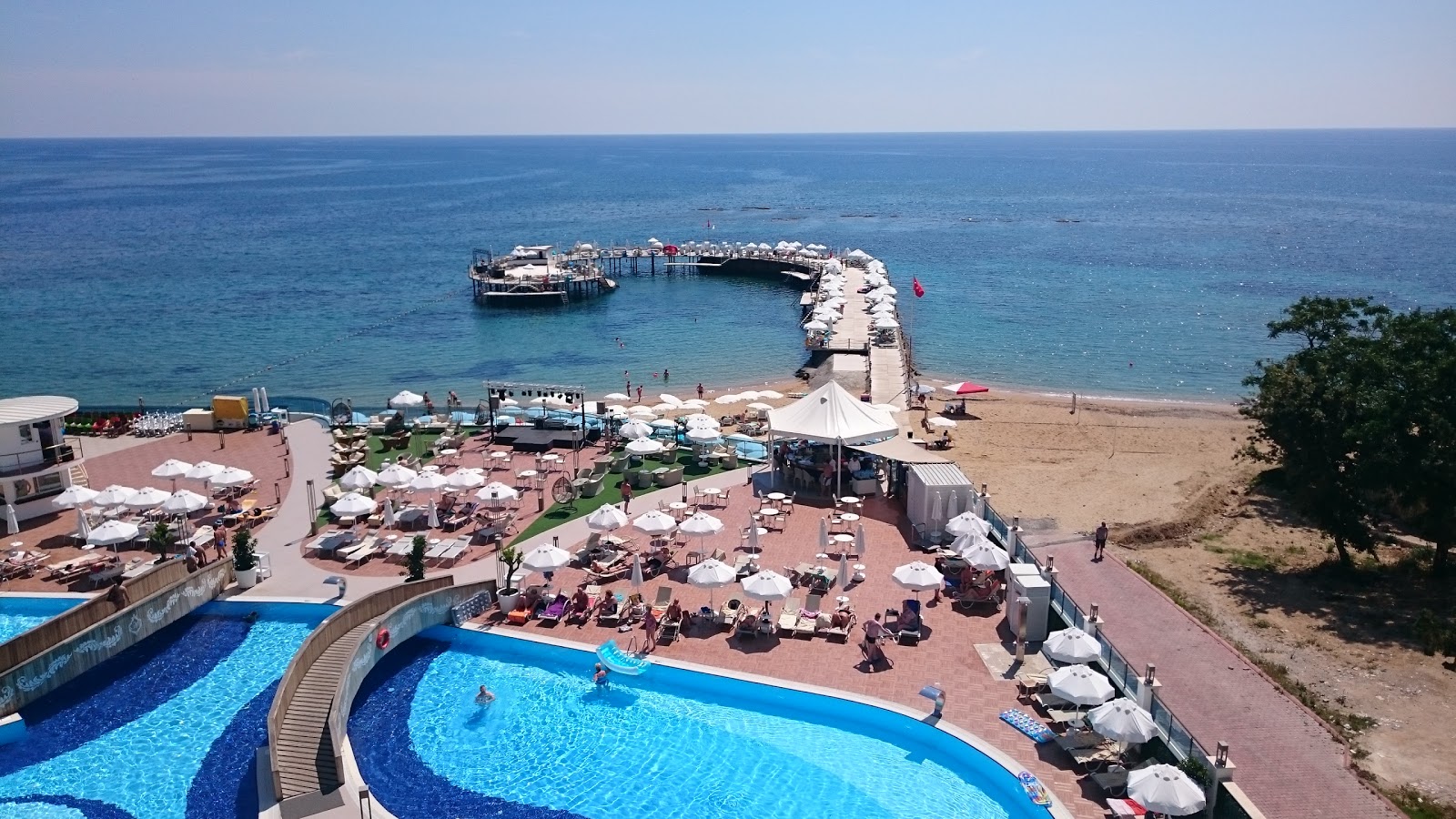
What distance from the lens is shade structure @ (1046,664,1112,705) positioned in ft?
47.3

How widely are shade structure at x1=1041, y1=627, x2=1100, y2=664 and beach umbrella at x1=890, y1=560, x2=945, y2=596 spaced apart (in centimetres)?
265

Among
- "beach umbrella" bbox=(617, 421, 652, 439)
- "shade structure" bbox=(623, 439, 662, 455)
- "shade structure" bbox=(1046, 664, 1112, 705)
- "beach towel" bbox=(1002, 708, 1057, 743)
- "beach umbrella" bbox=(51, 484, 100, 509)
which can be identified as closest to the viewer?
"shade structure" bbox=(1046, 664, 1112, 705)

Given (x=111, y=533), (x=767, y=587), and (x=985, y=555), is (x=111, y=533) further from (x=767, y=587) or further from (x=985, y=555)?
(x=985, y=555)

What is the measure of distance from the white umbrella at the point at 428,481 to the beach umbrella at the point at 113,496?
6.76 meters

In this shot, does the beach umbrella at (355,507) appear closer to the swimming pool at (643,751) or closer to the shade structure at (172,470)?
the shade structure at (172,470)

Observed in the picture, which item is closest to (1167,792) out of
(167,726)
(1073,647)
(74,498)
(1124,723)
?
(1124,723)

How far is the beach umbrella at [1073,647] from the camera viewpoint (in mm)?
15836

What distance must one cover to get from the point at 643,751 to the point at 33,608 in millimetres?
14277

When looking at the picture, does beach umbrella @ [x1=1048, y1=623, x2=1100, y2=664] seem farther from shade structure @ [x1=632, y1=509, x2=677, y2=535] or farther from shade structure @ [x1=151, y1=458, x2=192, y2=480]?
shade structure @ [x1=151, y1=458, x2=192, y2=480]

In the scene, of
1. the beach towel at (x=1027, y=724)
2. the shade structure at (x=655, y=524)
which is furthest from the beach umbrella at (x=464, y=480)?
the beach towel at (x=1027, y=724)

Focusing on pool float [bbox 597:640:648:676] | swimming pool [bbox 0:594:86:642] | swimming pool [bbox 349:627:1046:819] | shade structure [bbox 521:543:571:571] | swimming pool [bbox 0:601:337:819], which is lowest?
swimming pool [bbox 349:627:1046:819]

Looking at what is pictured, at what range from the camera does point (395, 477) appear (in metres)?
24.7

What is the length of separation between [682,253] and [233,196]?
12085cm

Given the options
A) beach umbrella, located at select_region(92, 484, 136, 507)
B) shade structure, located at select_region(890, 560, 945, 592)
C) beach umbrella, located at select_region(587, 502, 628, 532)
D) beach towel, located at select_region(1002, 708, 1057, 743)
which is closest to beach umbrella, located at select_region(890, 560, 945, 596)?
shade structure, located at select_region(890, 560, 945, 592)
